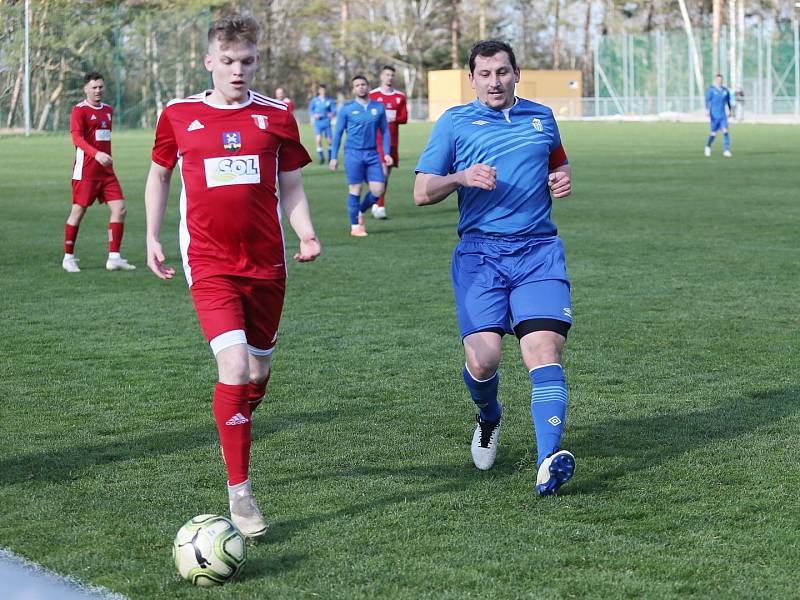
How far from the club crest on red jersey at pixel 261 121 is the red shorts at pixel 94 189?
814 cm

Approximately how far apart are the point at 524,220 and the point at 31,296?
6858 millimetres

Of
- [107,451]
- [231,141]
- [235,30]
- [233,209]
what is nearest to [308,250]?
[233,209]

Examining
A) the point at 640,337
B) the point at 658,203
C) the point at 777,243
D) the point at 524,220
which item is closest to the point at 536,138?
the point at 524,220

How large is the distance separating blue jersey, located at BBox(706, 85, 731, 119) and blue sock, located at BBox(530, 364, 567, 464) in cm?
2722

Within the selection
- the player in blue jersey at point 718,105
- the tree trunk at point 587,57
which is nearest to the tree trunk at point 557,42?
the tree trunk at point 587,57

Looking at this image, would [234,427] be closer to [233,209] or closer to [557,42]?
[233,209]

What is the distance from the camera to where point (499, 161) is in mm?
5582

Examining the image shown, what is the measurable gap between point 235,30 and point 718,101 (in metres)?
27.9

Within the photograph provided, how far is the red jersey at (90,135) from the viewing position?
12578mm

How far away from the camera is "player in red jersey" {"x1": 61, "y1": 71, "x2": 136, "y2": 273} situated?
1255 centimetres

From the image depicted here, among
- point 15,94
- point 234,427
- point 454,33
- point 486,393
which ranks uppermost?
point 454,33

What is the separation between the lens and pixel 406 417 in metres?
6.69

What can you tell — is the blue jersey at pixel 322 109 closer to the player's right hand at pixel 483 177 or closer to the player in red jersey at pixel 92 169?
the player in red jersey at pixel 92 169

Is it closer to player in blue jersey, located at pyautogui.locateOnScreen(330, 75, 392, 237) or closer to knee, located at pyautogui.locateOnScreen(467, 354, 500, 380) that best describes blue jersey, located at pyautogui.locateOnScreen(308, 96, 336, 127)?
player in blue jersey, located at pyautogui.locateOnScreen(330, 75, 392, 237)
